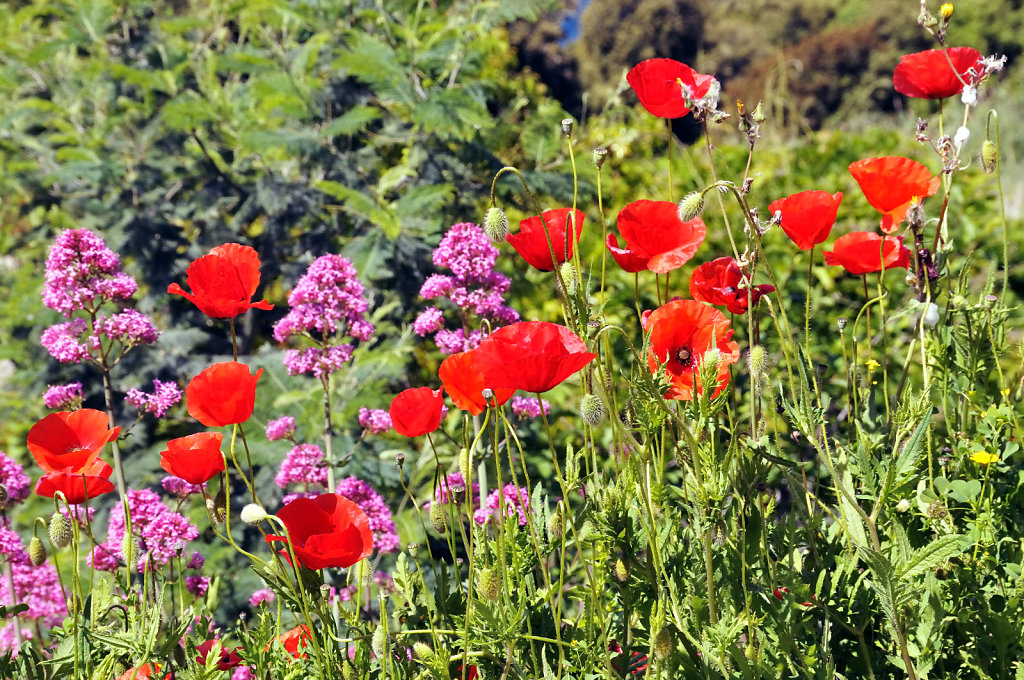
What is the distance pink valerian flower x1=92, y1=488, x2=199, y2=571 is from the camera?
4.49ft

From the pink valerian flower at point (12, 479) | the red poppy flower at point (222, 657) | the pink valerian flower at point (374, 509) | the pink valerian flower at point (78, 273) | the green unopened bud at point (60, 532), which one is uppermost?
the pink valerian flower at point (78, 273)

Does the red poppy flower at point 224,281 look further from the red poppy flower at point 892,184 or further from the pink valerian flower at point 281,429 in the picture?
the red poppy flower at point 892,184

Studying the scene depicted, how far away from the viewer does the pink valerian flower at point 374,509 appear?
5.39 feet

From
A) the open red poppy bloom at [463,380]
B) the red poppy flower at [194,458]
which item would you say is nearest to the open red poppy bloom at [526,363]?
the open red poppy bloom at [463,380]

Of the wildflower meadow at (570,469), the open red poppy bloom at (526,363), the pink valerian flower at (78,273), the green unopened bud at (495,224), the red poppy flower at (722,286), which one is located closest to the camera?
the open red poppy bloom at (526,363)

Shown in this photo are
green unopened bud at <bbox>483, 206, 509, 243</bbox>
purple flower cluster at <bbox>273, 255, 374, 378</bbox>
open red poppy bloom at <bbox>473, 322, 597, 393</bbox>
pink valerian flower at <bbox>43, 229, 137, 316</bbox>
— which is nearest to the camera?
→ open red poppy bloom at <bbox>473, 322, 597, 393</bbox>

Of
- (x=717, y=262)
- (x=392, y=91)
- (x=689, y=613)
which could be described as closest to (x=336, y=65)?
(x=392, y=91)

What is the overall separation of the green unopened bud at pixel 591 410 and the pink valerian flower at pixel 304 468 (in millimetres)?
814

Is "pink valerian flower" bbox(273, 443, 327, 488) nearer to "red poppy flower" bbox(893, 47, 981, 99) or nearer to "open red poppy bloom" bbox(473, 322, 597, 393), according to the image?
"open red poppy bloom" bbox(473, 322, 597, 393)

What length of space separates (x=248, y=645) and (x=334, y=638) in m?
0.13

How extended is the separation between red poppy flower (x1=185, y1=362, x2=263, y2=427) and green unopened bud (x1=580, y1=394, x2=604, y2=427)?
17.1 inches

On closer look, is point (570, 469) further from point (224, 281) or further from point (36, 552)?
point (36, 552)

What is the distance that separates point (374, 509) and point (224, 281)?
614 millimetres

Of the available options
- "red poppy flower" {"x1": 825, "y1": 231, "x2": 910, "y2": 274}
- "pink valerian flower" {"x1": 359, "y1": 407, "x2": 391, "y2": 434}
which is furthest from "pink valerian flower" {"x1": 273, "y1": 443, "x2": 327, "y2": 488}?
"red poppy flower" {"x1": 825, "y1": 231, "x2": 910, "y2": 274}
